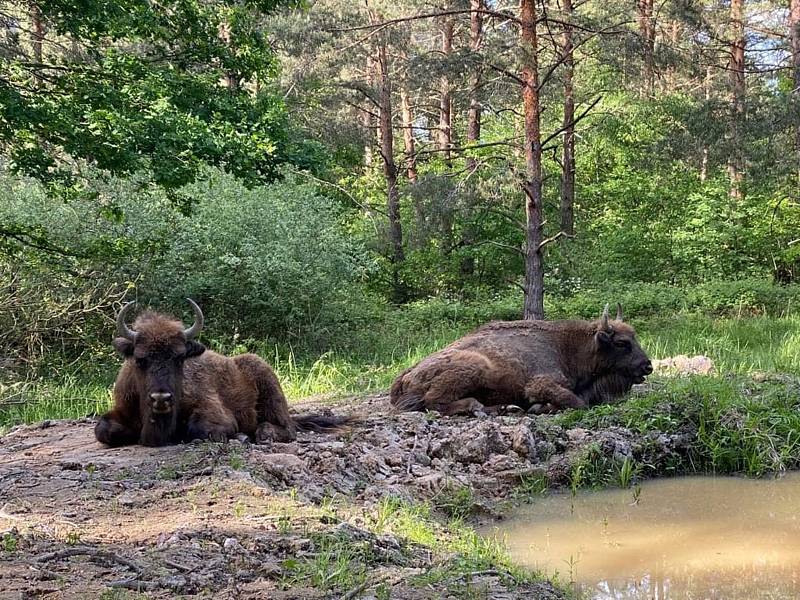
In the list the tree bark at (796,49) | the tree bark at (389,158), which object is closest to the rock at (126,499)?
the tree bark at (796,49)

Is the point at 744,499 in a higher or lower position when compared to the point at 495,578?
lower

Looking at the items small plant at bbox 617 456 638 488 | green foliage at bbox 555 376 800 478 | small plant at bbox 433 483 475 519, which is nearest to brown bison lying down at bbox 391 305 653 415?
green foliage at bbox 555 376 800 478

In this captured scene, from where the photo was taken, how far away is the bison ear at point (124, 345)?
27.6 feet

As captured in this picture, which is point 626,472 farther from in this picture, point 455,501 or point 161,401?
point 161,401

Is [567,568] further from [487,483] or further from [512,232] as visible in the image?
[512,232]

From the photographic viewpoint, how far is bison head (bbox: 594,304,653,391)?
1155 cm

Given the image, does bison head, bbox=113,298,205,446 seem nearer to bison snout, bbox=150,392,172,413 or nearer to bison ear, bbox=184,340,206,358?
bison ear, bbox=184,340,206,358

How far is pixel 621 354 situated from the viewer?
11.7 metres

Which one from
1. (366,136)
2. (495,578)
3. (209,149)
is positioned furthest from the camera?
(366,136)

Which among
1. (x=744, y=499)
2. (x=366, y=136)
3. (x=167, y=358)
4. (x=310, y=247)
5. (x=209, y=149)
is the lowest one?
(x=744, y=499)

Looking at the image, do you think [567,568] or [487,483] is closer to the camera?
[567,568]

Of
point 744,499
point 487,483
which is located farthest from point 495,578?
point 744,499

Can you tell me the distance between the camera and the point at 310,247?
18641mm

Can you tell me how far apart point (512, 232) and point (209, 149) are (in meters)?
17.7
